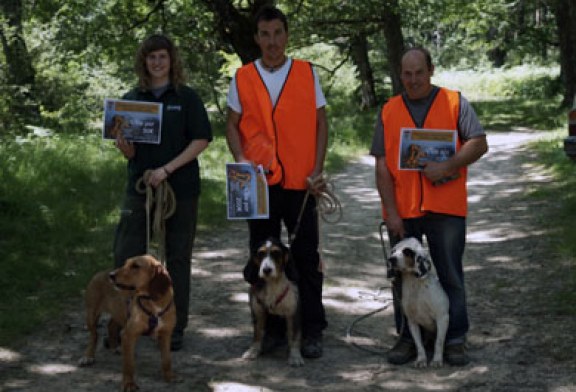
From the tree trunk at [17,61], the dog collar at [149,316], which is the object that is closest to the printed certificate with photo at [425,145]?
the dog collar at [149,316]

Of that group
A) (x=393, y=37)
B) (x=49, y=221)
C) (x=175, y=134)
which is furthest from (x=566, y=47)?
(x=175, y=134)

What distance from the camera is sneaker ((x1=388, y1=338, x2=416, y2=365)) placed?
5523 mm

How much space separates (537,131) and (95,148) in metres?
12.9

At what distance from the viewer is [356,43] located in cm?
2892

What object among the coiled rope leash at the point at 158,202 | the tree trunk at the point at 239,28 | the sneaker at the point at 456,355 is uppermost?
the tree trunk at the point at 239,28

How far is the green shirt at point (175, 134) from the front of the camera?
5688 millimetres

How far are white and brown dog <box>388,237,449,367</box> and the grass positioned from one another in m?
1.84

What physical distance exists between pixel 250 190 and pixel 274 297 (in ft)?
2.47

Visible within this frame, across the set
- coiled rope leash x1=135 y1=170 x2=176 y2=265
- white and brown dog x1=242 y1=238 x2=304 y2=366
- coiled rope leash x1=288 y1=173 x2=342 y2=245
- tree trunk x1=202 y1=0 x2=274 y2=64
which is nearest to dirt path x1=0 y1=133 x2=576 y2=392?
white and brown dog x1=242 y1=238 x2=304 y2=366

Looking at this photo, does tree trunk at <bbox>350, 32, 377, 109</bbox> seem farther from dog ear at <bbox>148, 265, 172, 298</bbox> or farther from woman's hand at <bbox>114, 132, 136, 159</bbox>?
dog ear at <bbox>148, 265, 172, 298</bbox>

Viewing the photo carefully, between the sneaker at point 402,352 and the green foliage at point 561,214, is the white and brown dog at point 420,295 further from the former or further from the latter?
the green foliage at point 561,214

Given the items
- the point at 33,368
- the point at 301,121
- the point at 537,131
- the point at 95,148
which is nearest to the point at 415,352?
the point at 301,121

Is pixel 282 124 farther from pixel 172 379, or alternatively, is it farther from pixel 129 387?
pixel 129 387

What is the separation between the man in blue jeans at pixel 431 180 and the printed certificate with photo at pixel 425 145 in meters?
0.02
